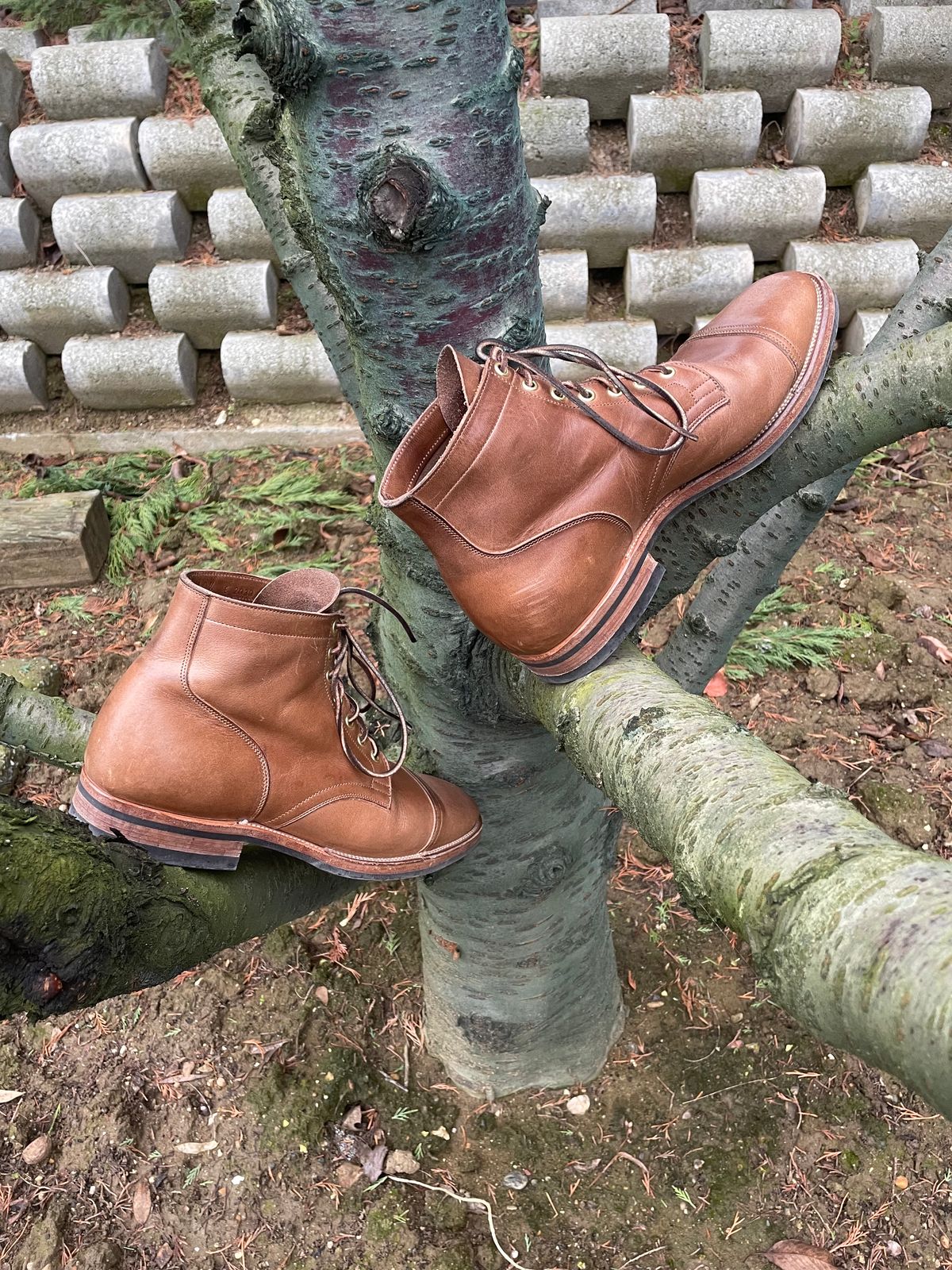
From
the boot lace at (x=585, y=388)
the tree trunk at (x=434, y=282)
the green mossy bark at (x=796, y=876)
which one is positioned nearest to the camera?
the green mossy bark at (x=796, y=876)

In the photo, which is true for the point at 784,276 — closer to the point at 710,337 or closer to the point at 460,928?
the point at 710,337

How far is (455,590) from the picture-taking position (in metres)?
1.23

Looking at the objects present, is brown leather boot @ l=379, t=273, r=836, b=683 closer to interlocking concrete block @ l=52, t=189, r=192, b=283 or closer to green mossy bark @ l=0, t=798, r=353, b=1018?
green mossy bark @ l=0, t=798, r=353, b=1018

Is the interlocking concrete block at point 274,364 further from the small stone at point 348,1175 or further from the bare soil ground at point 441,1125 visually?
the small stone at point 348,1175

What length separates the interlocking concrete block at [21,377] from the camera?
4.52m

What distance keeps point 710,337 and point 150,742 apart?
1.07m

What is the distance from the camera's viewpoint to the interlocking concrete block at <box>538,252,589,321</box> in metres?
4.21

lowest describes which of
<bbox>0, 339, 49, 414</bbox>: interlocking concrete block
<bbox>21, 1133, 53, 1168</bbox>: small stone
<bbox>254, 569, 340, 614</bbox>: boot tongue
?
<bbox>21, 1133, 53, 1168</bbox>: small stone

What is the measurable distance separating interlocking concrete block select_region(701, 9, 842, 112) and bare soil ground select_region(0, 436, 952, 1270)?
9.61 feet

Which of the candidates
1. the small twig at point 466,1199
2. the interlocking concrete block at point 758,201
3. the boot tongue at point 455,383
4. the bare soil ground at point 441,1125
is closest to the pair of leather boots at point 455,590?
the boot tongue at point 455,383

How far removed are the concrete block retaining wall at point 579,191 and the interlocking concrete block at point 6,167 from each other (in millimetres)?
11

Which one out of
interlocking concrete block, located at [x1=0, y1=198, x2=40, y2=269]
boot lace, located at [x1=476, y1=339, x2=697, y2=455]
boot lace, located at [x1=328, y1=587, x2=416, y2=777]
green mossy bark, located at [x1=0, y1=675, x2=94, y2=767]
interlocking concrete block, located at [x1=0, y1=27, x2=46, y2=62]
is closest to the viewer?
boot lace, located at [x1=476, y1=339, x2=697, y2=455]

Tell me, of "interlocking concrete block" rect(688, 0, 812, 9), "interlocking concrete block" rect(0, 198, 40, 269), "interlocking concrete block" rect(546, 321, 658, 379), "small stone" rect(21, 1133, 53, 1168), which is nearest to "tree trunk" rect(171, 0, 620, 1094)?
"small stone" rect(21, 1133, 53, 1168)

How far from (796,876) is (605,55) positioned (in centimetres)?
420
